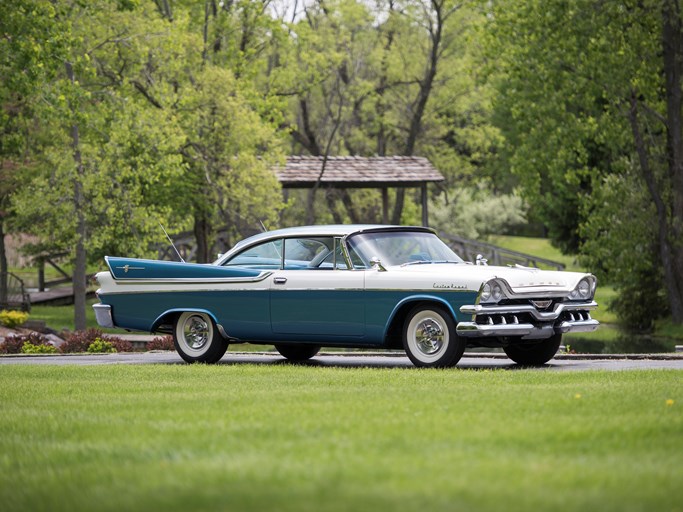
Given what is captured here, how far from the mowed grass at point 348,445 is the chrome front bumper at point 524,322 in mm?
1200

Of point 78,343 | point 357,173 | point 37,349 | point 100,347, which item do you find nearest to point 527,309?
point 100,347

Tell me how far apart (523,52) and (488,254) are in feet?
70.3

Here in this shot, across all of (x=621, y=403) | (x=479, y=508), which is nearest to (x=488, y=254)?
(x=621, y=403)

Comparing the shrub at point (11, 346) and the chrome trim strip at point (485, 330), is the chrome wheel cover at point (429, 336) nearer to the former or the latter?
the chrome trim strip at point (485, 330)

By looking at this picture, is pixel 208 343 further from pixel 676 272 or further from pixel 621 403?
pixel 676 272

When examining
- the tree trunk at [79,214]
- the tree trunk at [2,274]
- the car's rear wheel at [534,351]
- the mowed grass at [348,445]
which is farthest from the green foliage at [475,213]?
the mowed grass at [348,445]

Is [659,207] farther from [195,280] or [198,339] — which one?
[195,280]

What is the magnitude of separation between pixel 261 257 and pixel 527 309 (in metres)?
3.53

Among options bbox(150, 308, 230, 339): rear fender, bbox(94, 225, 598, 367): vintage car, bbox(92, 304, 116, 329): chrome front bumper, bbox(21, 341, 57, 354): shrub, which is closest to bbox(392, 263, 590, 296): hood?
bbox(94, 225, 598, 367): vintage car

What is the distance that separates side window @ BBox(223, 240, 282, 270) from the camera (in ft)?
48.9

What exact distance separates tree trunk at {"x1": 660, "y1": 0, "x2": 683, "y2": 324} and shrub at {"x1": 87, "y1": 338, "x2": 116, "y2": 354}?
1471 cm

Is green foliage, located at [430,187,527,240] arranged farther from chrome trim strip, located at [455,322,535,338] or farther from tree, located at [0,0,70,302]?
chrome trim strip, located at [455,322,535,338]

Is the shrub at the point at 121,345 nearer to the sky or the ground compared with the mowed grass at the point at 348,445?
nearer to the ground

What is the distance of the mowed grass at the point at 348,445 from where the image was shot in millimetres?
5826
